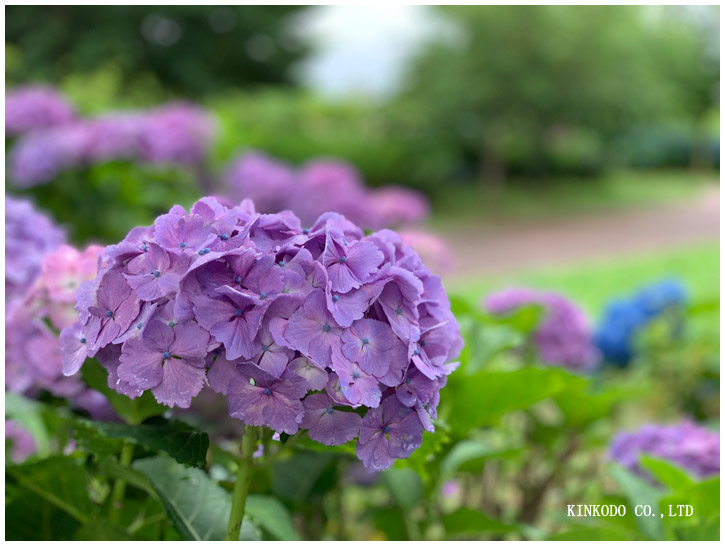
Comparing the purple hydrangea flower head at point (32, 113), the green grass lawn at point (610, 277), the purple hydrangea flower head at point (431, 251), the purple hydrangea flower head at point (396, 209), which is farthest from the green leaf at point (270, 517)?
the green grass lawn at point (610, 277)

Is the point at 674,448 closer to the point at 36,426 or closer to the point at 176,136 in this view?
the point at 36,426

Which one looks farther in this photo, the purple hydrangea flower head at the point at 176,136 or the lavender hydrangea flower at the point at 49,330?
the purple hydrangea flower head at the point at 176,136

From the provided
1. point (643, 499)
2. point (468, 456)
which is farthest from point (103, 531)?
point (643, 499)

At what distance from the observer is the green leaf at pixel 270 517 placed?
1.06 metres

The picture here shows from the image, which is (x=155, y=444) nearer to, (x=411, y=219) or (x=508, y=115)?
(x=411, y=219)

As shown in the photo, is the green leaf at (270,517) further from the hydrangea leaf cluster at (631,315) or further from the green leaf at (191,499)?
the hydrangea leaf cluster at (631,315)

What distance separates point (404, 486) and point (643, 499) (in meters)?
0.38

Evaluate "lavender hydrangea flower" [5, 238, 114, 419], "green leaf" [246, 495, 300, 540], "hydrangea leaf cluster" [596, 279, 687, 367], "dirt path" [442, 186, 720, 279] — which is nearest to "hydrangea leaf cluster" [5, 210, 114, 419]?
"lavender hydrangea flower" [5, 238, 114, 419]

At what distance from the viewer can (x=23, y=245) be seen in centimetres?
127

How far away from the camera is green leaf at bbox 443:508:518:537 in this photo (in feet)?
3.96

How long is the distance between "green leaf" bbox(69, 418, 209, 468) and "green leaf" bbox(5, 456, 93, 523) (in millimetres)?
99

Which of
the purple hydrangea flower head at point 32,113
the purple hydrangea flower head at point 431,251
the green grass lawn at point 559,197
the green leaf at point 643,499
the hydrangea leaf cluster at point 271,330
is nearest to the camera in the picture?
the hydrangea leaf cluster at point 271,330

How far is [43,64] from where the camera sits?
55.5 ft

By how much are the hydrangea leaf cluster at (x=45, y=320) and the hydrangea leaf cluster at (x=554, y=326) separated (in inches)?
47.9
